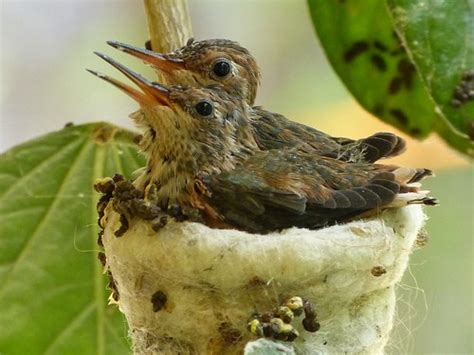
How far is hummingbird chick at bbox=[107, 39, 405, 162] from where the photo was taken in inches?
56.2

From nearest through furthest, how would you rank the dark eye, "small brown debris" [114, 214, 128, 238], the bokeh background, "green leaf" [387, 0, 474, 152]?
"green leaf" [387, 0, 474, 152] < "small brown debris" [114, 214, 128, 238] < the dark eye < the bokeh background

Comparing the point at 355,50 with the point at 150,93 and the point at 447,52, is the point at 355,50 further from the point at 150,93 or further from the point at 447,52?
the point at 150,93

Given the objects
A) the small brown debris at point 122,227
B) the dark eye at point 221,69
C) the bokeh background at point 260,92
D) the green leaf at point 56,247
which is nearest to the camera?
the small brown debris at point 122,227

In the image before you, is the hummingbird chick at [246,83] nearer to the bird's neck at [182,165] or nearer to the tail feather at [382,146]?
the tail feather at [382,146]

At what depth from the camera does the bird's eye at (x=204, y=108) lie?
1412 mm

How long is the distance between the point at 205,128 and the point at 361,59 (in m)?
0.29

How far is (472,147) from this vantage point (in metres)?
1.23

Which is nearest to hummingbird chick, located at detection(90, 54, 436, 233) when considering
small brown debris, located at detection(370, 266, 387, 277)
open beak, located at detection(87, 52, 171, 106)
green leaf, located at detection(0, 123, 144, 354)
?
open beak, located at detection(87, 52, 171, 106)

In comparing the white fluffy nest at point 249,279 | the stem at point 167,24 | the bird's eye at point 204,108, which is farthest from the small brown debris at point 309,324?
the stem at point 167,24

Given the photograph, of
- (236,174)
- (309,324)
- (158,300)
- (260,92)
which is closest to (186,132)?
(236,174)

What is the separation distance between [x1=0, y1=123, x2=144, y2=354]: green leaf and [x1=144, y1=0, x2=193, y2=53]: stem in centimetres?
30

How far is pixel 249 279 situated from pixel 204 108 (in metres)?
0.33

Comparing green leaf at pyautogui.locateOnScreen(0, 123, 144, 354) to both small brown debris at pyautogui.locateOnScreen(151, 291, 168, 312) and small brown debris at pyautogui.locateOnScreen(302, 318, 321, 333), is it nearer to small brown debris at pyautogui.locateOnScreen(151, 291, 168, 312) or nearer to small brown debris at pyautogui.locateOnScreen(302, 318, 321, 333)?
small brown debris at pyautogui.locateOnScreen(151, 291, 168, 312)

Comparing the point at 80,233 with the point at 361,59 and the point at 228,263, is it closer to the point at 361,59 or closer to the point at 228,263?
the point at 228,263
